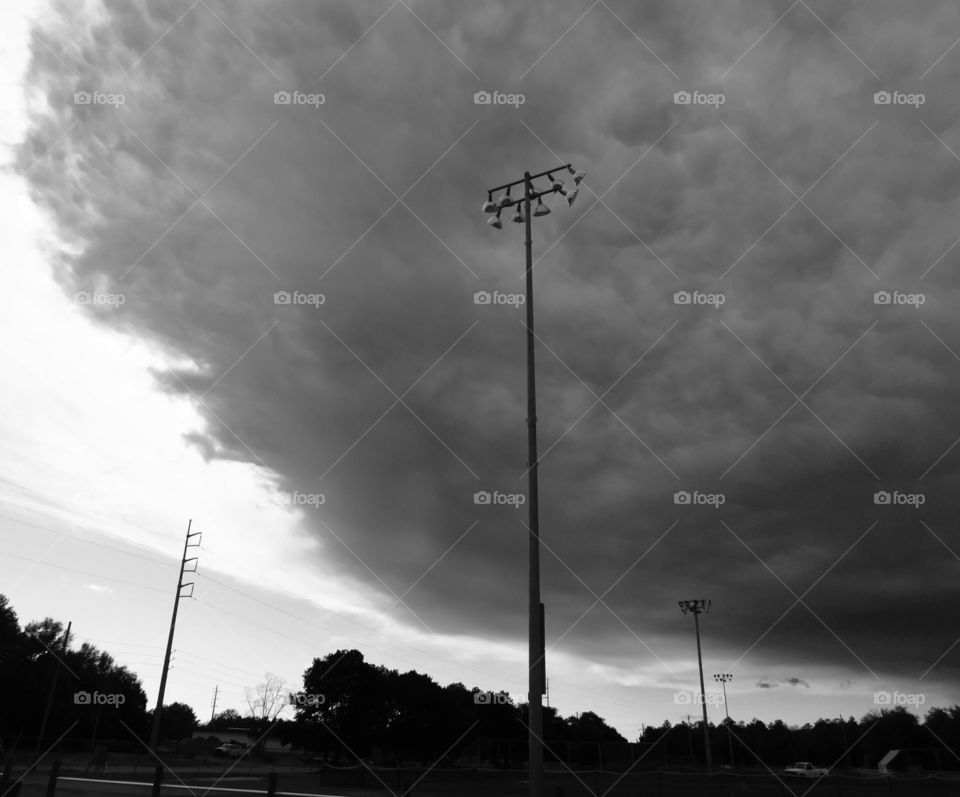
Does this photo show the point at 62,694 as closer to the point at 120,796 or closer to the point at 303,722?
the point at 303,722

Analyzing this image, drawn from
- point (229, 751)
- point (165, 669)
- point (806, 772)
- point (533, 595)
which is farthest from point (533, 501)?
point (229, 751)

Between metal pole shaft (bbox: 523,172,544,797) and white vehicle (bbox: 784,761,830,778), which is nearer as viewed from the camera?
metal pole shaft (bbox: 523,172,544,797)

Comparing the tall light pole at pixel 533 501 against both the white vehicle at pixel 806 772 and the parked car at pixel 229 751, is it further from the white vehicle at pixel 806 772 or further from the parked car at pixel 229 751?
the parked car at pixel 229 751

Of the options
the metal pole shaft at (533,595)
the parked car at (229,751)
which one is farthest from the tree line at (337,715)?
the metal pole shaft at (533,595)

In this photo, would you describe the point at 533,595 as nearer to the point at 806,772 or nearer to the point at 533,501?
the point at 533,501

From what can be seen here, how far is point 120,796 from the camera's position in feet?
49.0

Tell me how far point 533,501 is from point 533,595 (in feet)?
4.93

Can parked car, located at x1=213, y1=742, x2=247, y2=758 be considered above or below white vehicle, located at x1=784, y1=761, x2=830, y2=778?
below

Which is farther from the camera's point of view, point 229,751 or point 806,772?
point 229,751

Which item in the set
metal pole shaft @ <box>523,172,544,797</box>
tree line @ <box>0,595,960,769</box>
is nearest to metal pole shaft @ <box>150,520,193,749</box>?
tree line @ <box>0,595,960,769</box>

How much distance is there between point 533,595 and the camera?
10.8 meters

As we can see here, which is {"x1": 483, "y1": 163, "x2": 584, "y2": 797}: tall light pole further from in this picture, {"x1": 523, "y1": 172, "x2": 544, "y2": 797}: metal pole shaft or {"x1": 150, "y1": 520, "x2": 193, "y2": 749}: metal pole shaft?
{"x1": 150, "y1": 520, "x2": 193, "y2": 749}: metal pole shaft

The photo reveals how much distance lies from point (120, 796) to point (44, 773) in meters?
18.0

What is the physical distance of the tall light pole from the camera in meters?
9.99
